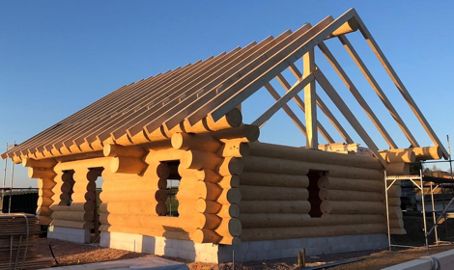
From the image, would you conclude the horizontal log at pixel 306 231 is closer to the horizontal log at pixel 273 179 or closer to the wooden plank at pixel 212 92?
the horizontal log at pixel 273 179

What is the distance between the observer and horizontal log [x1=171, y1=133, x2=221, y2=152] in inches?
331

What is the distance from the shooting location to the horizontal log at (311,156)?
10.3 metres

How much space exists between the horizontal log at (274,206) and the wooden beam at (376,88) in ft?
14.8

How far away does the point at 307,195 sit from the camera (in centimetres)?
1116

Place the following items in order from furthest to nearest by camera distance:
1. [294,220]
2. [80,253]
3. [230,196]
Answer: [80,253], [294,220], [230,196]

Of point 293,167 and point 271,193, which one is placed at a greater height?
point 293,167

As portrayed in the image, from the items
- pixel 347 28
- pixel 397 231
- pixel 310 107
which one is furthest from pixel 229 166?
pixel 397 231

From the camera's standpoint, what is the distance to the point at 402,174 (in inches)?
535

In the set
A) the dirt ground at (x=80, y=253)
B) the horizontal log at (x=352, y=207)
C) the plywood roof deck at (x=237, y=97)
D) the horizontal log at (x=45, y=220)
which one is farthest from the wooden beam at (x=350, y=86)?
the horizontal log at (x=45, y=220)

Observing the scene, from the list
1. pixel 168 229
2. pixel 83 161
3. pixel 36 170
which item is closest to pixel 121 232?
pixel 168 229

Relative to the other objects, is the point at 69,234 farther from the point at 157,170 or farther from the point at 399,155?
the point at 399,155

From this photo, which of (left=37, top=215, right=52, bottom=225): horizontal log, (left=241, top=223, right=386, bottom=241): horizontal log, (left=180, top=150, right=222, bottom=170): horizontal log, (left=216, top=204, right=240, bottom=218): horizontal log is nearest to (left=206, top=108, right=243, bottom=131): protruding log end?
(left=180, top=150, right=222, bottom=170): horizontal log

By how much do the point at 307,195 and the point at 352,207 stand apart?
6.98 feet

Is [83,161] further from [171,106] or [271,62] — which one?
[271,62]
